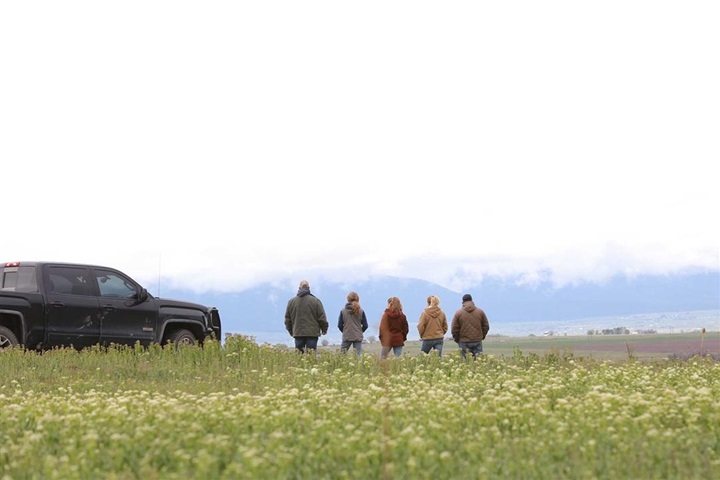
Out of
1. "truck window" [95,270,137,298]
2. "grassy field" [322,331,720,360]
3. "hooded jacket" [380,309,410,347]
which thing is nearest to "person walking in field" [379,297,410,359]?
"hooded jacket" [380,309,410,347]

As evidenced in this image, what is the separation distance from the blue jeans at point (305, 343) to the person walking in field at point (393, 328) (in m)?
1.59

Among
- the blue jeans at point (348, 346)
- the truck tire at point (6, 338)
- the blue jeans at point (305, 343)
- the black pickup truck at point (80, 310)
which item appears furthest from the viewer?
the blue jeans at point (305, 343)

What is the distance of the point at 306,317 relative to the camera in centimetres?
2262

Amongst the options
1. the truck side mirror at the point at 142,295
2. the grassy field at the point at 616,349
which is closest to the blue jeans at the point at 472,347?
the grassy field at the point at 616,349

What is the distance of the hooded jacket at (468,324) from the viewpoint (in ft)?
71.8

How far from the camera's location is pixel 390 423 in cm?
1065

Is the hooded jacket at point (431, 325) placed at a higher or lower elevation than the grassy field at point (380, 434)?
higher

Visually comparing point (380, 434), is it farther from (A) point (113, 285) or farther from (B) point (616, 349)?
(B) point (616, 349)

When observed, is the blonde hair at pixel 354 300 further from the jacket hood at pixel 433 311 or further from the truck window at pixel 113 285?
the truck window at pixel 113 285

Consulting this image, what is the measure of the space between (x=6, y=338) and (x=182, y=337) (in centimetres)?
416

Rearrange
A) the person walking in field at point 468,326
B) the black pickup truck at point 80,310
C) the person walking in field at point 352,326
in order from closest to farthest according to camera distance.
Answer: the black pickup truck at point 80,310 → the person walking in field at point 468,326 → the person walking in field at point 352,326

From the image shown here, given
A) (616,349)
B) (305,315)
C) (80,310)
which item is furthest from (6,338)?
(616,349)

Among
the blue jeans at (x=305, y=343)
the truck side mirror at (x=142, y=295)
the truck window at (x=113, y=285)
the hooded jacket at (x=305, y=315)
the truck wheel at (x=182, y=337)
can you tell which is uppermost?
the truck window at (x=113, y=285)

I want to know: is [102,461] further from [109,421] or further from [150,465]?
[109,421]
